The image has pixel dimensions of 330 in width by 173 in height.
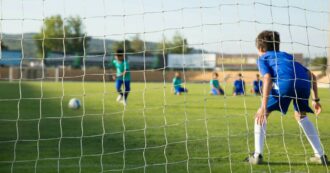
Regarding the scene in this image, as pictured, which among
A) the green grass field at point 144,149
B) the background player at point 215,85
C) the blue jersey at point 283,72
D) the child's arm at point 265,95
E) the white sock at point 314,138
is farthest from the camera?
the background player at point 215,85

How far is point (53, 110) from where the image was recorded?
10992mm

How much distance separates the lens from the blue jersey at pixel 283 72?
4938 mm

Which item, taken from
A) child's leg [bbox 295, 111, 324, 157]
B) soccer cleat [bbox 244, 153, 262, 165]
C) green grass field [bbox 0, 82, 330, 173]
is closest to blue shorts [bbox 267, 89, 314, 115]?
child's leg [bbox 295, 111, 324, 157]

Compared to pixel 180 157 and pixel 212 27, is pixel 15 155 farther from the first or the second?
pixel 212 27

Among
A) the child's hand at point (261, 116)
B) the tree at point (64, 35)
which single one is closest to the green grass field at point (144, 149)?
the child's hand at point (261, 116)

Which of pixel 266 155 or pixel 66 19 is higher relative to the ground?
pixel 66 19

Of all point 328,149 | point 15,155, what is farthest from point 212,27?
point 15,155

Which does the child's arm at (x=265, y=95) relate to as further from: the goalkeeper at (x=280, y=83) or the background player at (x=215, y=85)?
the background player at (x=215, y=85)

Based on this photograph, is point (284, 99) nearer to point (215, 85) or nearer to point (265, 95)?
point (265, 95)

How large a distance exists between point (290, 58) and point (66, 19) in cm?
250

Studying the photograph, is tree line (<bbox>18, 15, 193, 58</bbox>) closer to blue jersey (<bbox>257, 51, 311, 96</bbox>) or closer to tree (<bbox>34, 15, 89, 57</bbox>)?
tree (<bbox>34, 15, 89, 57</bbox>)

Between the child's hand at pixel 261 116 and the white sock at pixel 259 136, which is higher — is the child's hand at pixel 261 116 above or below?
above

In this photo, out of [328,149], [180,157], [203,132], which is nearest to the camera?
[180,157]

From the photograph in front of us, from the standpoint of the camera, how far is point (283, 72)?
16.2ft
